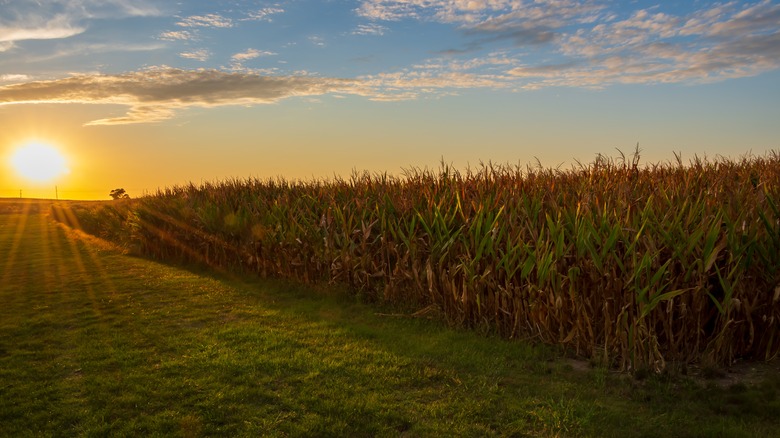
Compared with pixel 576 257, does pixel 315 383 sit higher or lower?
lower

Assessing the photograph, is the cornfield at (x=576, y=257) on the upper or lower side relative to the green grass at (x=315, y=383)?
upper

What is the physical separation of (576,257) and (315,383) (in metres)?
3.90

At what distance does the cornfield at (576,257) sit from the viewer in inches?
292

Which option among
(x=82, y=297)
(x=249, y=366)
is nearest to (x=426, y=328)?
(x=249, y=366)

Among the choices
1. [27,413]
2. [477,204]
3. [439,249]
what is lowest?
[27,413]

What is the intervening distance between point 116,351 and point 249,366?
2627 mm

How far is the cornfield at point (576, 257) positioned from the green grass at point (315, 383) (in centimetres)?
54

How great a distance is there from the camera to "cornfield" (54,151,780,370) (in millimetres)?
7410

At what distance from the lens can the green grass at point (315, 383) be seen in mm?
6262

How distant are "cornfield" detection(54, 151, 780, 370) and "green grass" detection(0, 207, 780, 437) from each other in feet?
1.77

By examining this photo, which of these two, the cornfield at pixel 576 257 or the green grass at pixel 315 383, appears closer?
the green grass at pixel 315 383

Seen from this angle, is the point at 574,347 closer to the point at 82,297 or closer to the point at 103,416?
the point at 103,416

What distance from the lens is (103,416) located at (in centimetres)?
668

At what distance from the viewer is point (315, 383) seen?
7398mm
